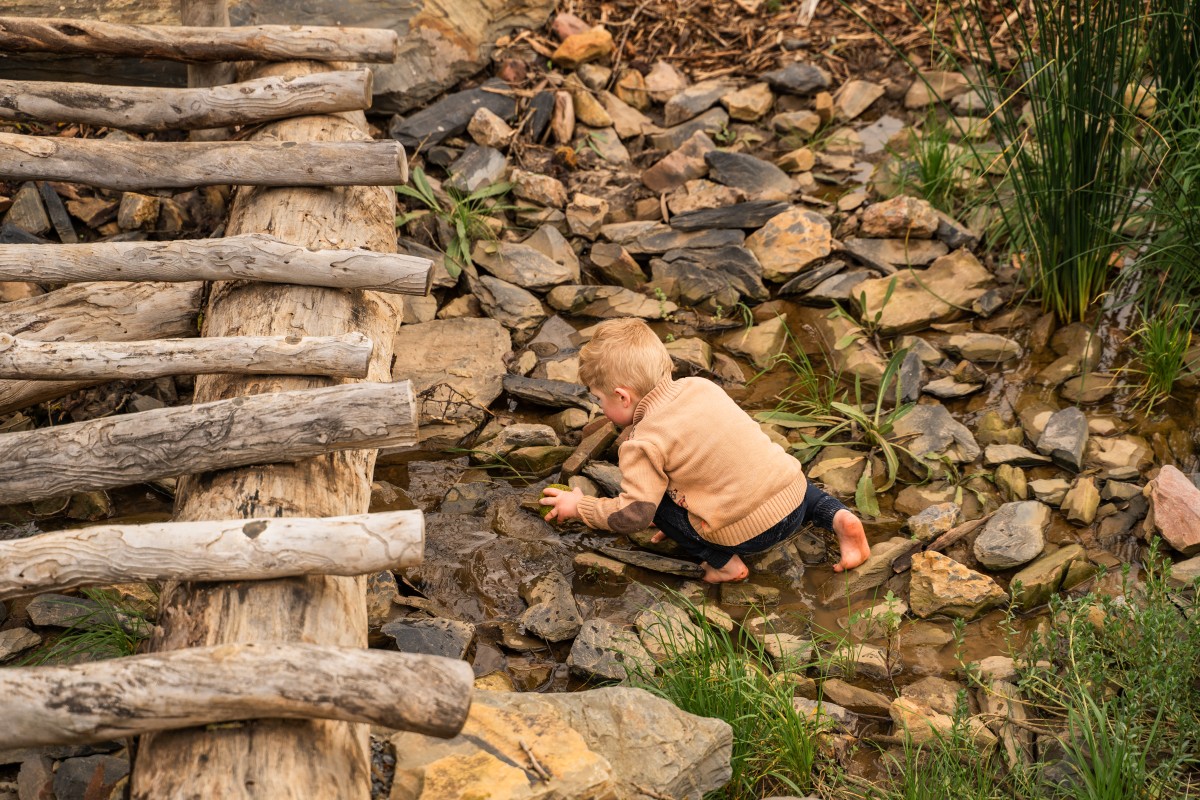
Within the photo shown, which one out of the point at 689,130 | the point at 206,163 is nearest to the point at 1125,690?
the point at 206,163

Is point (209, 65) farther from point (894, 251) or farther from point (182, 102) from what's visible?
point (894, 251)

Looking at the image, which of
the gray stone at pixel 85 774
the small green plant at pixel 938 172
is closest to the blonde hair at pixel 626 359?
the gray stone at pixel 85 774

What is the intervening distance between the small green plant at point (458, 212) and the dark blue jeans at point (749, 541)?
65.4 inches

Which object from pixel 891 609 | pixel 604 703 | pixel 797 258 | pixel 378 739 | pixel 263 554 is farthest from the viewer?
pixel 797 258

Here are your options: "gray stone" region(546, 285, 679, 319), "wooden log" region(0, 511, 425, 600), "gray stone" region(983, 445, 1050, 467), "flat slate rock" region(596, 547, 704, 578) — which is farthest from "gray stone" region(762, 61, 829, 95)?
"wooden log" region(0, 511, 425, 600)

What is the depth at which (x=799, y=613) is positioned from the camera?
336 centimetres

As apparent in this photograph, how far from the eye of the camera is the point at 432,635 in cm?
316

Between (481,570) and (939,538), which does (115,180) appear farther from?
(939,538)

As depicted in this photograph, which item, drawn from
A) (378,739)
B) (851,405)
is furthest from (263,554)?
(851,405)

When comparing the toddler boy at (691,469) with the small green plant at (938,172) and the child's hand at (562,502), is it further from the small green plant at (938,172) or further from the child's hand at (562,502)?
the small green plant at (938,172)

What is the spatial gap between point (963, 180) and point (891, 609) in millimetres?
2540

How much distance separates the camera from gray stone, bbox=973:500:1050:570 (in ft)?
11.1

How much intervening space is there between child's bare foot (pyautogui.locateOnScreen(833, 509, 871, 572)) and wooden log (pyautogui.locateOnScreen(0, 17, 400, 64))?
96.9 inches

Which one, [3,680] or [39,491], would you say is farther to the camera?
[39,491]
